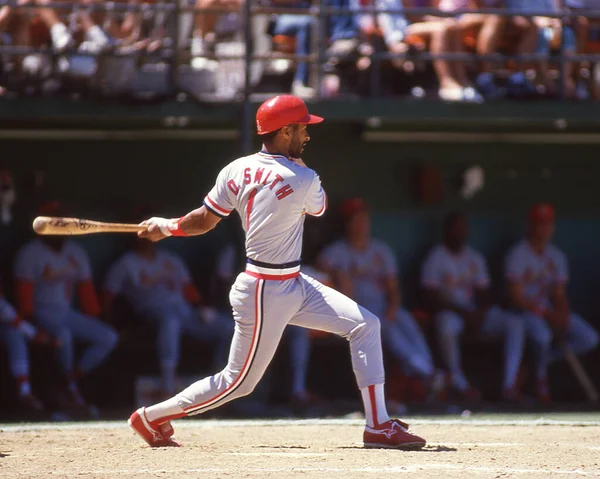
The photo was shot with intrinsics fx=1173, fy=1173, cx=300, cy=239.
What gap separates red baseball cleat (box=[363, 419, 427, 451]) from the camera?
20.0 feet

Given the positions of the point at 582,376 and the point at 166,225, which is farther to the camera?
the point at 582,376

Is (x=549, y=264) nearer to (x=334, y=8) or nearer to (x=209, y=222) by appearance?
(x=334, y=8)

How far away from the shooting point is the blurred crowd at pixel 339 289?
9828 mm

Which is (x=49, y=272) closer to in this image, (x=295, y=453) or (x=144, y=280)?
(x=144, y=280)

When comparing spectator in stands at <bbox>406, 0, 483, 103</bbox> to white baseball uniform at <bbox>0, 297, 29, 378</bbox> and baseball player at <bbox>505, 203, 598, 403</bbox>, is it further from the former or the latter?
white baseball uniform at <bbox>0, 297, 29, 378</bbox>

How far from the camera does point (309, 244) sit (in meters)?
11.1

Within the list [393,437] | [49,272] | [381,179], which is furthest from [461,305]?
[393,437]

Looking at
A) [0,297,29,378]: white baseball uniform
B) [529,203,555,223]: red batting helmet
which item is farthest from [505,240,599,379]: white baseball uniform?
[0,297,29,378]: white baseball uniform

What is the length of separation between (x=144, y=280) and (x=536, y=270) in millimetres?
3619

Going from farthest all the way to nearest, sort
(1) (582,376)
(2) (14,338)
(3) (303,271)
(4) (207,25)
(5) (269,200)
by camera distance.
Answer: (1) (582,376), (4) (207,25), (3) (303,271), (2) (14,338), (5) (269,200)

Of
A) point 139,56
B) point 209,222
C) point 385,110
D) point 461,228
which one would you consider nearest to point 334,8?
point 385,110

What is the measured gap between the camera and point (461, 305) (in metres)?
10.6

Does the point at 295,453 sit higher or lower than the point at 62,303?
higher

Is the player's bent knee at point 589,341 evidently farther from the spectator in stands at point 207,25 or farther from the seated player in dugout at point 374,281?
the spectator in stands at point 207,25
